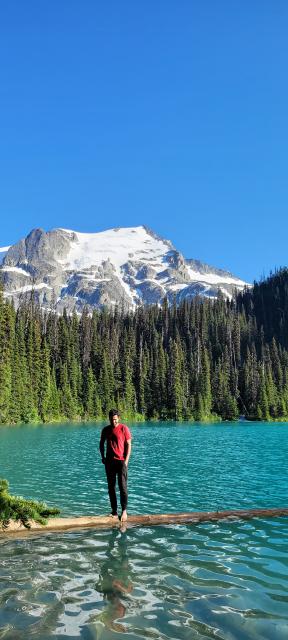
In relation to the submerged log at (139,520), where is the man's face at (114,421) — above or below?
above

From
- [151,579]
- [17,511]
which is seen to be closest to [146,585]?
[151,579]

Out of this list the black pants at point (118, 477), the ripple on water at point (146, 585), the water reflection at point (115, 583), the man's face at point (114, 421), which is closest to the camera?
the ripple on water at point (146, 585)

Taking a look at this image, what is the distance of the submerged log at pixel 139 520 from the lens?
41.4 feet

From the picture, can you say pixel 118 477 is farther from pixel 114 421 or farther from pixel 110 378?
pixel 110 378

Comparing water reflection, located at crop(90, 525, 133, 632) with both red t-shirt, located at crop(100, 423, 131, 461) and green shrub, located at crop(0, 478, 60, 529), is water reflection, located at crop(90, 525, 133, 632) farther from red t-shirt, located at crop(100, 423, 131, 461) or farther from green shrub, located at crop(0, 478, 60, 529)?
red t-shirt, located at crop(100, 423, 131, 461)

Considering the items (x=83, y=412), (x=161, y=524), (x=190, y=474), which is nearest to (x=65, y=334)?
(x=83, y=412)

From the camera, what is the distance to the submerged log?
1261 centimetres

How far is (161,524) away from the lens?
43.9ft

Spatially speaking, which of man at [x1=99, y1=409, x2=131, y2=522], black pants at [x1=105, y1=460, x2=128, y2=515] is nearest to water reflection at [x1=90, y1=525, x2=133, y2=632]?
black pants at [x1=105, y1=460, x2=128, y2=515]

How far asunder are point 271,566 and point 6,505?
6574 millimetres

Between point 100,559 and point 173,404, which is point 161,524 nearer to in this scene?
point 100,559

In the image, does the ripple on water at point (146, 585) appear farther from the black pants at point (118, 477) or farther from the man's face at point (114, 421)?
the man's face at point (114, 421)

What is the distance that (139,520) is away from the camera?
13.5 m

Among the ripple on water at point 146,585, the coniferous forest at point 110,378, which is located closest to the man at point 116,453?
the ripple on water at point 146,585
